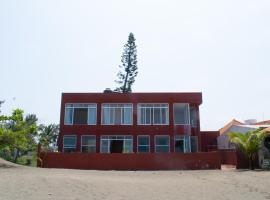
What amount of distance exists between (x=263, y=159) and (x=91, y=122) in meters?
14.7

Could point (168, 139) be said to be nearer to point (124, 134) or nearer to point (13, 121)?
point (124, 134)

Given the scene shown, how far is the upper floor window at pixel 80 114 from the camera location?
3188 cm

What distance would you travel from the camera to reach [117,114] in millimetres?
32031

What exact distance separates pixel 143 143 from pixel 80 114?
6.16 meters

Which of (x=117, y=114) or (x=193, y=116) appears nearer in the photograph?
(x=117, y=114)

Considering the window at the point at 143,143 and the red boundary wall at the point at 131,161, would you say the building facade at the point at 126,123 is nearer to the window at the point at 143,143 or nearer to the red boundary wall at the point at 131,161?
the window at the point at 143,143

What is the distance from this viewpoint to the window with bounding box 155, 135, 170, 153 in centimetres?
3134

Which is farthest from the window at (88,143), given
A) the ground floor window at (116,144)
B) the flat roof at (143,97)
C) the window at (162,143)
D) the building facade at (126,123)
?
the window at (162,143)

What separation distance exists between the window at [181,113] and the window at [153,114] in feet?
3.16

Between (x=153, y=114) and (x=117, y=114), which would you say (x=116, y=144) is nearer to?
(x=117, y=114)

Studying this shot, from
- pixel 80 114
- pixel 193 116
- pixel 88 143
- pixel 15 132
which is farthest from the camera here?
pixel 193 116

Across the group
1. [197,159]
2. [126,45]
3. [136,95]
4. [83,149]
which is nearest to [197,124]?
[136,95]

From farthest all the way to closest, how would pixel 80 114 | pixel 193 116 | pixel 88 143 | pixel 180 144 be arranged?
pixel 193 116 < pixel 80 114 < pixel 180 144 < pixel 88 143

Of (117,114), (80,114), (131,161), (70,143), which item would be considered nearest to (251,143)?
(131,161)
